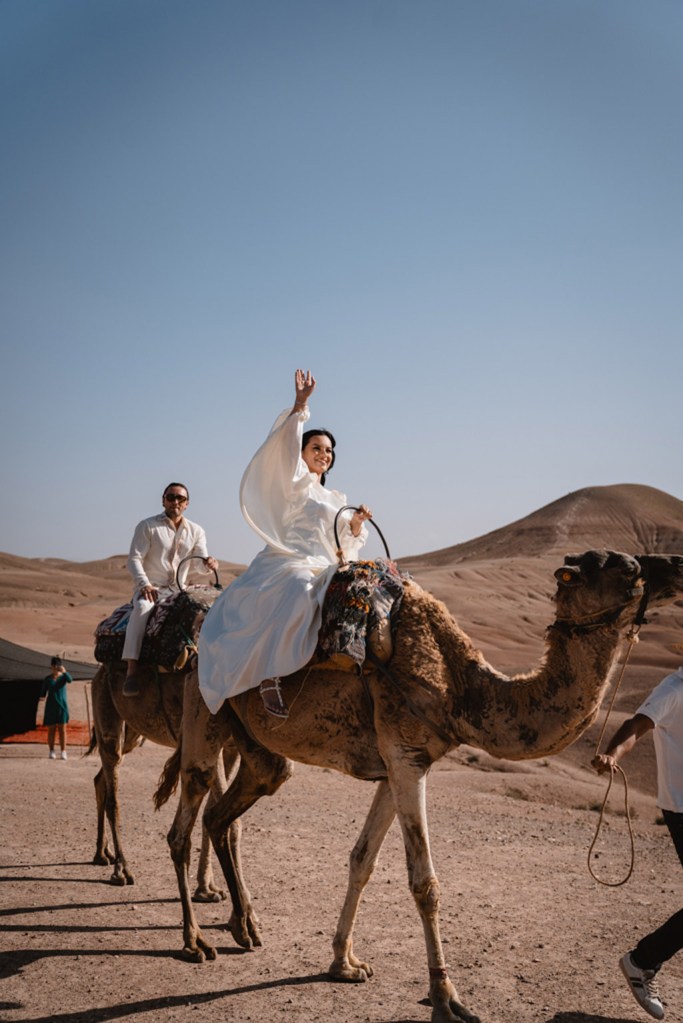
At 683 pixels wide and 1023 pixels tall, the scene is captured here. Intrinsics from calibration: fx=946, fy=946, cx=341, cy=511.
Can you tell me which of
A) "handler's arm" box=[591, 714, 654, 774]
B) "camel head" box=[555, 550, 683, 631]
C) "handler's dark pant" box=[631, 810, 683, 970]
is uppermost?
"camel head" box=[555, 550, 683, 631]

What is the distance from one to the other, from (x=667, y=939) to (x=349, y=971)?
2094 mm

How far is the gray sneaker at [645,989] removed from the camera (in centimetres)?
531

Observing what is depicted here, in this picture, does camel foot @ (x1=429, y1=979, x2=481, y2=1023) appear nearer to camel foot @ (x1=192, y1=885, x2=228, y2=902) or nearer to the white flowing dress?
the white flowing dress

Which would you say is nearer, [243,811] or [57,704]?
[243,811]

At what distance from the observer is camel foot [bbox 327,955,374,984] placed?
620 cm

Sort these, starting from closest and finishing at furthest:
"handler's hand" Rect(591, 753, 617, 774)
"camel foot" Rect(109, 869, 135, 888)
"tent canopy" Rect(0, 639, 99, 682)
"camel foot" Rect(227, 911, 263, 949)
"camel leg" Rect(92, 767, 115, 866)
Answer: "handler's hand" Rect(591, 753, 617, 774)
"camel foot" Rect(227, 911, 263, 949)
"camel foot" Rect(109, 869, 135, 888)
"camel leg" Rect(92, 767, 115, 866)
"tent canopy" Rect(0, 639, 99, 682)

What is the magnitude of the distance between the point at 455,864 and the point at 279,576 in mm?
4631

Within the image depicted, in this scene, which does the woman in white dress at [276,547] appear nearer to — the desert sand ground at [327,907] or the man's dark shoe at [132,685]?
the desert sand ground at [327,907]

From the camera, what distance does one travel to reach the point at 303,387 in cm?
671

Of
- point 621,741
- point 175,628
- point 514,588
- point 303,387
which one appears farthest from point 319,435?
point 514,588

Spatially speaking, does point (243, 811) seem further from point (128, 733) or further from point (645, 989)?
point (128, 733)

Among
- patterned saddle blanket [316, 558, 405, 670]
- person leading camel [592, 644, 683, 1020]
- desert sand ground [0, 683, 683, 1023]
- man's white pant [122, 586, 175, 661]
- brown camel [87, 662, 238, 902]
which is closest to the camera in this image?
person leading camel [592, 644, 683, 1020]

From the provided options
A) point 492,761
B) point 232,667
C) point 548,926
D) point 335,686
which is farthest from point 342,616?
point 492,761

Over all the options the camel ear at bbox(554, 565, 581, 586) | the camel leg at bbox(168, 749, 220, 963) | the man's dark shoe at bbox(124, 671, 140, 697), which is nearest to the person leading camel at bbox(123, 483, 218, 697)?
the man's dark shoe at bbox(124, 671, 140, 697)
